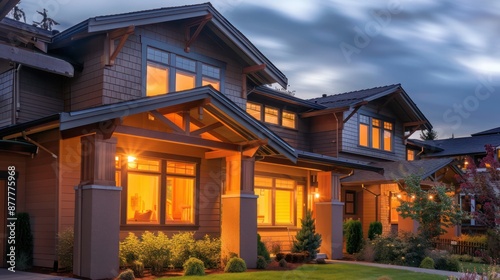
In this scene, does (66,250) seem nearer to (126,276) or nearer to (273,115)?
(126,276)

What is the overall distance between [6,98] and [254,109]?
941cm

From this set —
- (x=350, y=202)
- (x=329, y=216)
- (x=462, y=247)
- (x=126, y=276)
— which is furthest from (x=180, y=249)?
(x=462, y=247)

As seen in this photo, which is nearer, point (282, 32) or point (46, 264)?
point (46, 264)

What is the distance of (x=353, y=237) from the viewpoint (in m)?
22.1

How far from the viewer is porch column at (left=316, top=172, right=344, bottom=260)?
66.4ft

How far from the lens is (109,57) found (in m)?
15.3

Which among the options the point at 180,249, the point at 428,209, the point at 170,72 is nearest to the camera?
the point at 180,249

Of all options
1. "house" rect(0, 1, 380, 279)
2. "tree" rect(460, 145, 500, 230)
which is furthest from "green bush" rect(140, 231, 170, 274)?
"tree" rect(460, 145, 500, 230)

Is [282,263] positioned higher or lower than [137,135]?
lower

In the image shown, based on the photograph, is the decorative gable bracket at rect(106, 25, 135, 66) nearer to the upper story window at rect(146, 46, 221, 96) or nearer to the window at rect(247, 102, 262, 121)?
the upper story window at rect(146, 46, 221, 96)

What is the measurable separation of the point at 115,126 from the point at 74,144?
2181 millimetres

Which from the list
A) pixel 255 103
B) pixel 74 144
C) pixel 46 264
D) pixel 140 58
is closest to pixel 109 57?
pixel 140 58

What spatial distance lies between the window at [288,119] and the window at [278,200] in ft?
9.69

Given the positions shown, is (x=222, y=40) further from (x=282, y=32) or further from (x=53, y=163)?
(x=53, y=163)
